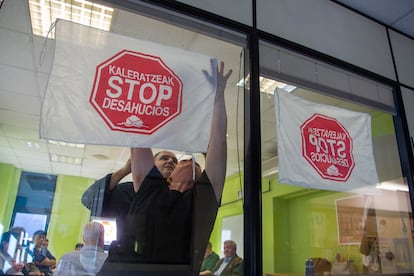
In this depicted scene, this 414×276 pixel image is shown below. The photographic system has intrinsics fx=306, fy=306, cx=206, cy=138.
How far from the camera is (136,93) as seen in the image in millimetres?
1569

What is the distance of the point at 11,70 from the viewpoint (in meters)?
2.32

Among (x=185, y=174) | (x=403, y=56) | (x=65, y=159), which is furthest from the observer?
(x=403, y=56)

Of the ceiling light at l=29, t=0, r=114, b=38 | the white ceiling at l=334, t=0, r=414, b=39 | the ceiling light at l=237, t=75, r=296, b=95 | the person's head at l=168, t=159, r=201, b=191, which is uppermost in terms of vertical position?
the white ceiling at l=334, t=0, r=414, b=39

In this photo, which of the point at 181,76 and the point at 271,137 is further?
the point at 271,137

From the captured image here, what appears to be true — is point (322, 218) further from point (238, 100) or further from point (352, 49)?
point (238, 100)

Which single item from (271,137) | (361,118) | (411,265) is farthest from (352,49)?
(411,265)

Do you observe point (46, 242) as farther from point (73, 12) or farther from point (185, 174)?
point (73, 12)

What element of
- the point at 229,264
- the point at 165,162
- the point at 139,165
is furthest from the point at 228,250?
the point at 139,165

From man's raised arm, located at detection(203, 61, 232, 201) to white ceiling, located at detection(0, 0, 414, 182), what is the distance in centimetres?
9

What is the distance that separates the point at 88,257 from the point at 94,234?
20cm

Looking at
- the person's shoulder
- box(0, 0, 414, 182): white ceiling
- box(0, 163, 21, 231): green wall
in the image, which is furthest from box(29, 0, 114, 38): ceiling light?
box(0, 163, 21, 231): green wall

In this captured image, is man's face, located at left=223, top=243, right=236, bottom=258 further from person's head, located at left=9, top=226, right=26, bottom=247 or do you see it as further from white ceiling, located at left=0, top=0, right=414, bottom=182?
person's head, located at left=9, top=226, right=26, bottom=247

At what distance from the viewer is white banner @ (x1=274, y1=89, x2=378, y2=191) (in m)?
1.93

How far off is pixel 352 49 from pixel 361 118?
569mm
